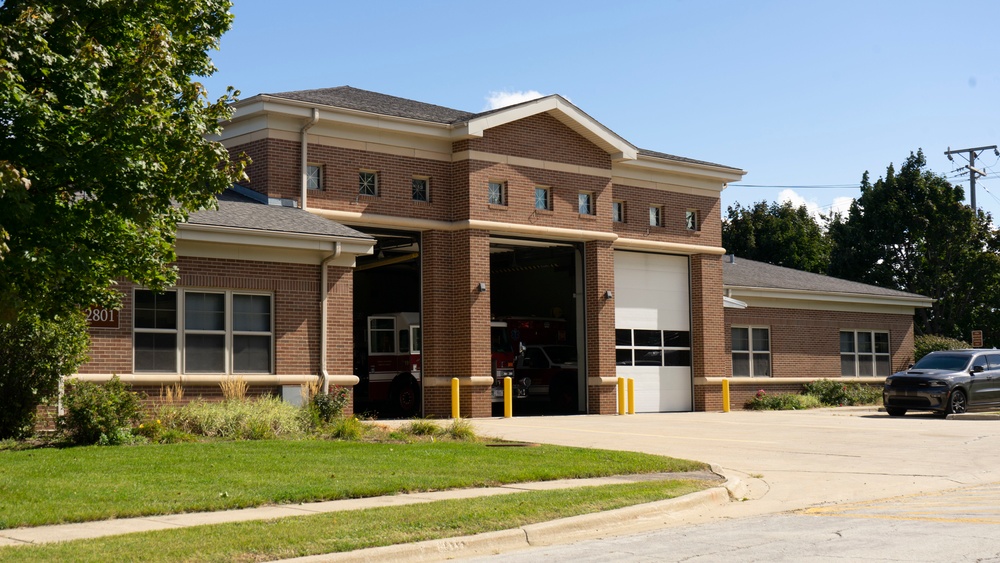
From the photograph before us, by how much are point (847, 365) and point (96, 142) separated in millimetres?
30141

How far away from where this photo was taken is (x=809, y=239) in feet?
205

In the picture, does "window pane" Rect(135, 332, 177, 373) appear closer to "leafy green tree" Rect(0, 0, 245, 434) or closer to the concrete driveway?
the concrete driveway

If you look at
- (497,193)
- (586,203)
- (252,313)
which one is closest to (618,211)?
(586,203)

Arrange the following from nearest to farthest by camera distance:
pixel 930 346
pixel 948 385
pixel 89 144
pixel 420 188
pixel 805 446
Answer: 1. pixel 89 144
2. pixel 805 446
3. pixel 420 188
4. pixel 948 385
5. pixel 930 346

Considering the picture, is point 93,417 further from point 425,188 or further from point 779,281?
point 779,281

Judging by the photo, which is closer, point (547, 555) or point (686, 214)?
point (547, 555)

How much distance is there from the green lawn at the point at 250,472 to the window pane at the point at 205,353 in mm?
4609

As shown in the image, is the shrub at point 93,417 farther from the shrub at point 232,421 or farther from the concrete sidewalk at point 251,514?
the concrete sidewalk at point 251,514

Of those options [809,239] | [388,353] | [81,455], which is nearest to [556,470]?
[81,455]

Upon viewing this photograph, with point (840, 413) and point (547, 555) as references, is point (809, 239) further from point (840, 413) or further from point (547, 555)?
point (547, 555)

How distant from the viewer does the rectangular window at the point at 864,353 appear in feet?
122

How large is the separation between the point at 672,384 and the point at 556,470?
17.8m

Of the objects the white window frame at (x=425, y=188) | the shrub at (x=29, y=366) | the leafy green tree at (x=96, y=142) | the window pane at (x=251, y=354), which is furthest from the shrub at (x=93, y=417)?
the white window frame at (x=425, y=188)

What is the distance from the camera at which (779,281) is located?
35844 millimetres
